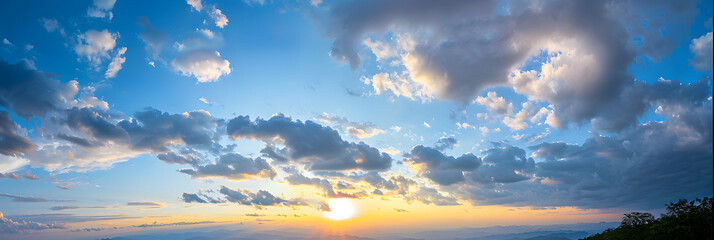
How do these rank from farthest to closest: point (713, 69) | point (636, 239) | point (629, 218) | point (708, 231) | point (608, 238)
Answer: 1. point (629, 218)
2. point (608, 238)
3. point (636, 239)
4. point (708, 231)
5. point (713, 69)

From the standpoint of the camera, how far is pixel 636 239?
225ft

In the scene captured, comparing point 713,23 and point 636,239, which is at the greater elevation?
point 713,23

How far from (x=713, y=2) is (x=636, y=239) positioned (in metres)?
82.2

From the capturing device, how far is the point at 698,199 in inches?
2463

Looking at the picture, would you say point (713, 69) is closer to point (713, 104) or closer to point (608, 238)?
point (713, 104)

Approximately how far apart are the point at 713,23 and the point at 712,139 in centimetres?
544

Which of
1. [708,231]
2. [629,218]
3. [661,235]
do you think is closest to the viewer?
[708,231]

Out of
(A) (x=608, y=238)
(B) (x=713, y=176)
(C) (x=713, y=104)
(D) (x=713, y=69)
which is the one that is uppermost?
(D) (x=713, y=69)

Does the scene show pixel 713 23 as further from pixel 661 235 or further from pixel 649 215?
pixel 649 215

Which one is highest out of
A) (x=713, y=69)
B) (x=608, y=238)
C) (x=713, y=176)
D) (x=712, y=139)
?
(x=713, y=69)

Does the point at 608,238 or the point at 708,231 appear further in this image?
the point at 608,238

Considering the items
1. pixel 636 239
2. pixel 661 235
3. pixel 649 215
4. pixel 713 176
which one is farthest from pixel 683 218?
pixel 713 176

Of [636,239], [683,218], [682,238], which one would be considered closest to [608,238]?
[636,239]

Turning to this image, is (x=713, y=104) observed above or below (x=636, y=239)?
above
